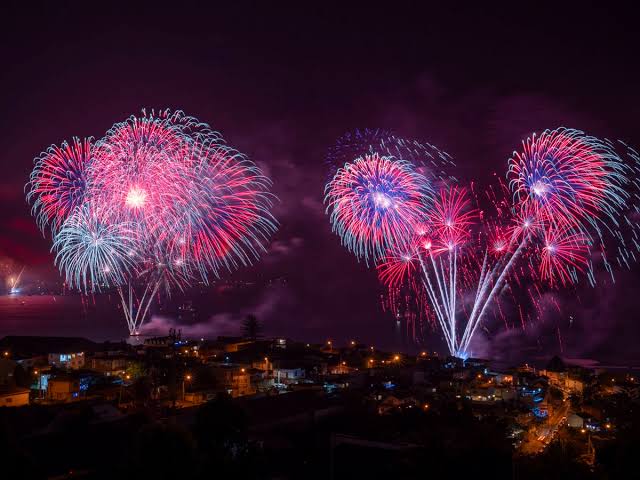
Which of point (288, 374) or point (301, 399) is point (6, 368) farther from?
point (301, 399)

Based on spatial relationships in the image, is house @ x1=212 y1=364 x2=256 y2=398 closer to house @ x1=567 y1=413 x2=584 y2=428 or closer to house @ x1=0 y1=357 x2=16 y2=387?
house @ x1=0 y1=357 x2=16 y2=387

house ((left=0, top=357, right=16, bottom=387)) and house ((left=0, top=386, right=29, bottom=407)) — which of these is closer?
house ((left=0, top=386, right=29, bottom=407))

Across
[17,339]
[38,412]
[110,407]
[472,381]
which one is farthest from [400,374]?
[17,339]

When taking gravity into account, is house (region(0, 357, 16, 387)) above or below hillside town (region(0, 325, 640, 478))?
above

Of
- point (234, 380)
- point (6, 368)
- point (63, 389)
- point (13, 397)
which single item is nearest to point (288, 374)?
point (234, 380)

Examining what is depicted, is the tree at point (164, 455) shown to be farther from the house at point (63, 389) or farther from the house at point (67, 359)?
the house at point (67, 359)

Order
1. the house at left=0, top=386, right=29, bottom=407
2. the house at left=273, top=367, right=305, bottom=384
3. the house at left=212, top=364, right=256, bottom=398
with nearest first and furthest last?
the house at left=0, top=386, right=29, bottom=407
the house at left=212, top=364, right=256, bottom=398
the house at left=273, top=367, right=305, bottom=384

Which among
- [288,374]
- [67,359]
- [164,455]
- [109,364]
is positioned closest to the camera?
[164,455]

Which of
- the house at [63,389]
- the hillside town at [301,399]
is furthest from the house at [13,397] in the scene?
the house at [63,389]

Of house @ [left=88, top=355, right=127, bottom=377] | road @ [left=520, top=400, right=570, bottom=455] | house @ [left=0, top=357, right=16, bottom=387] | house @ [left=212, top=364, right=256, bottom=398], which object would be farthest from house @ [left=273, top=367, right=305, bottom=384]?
house @ [left=0, top=357, right=16, bottom=387]

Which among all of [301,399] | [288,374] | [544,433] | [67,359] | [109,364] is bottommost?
[544,433]
